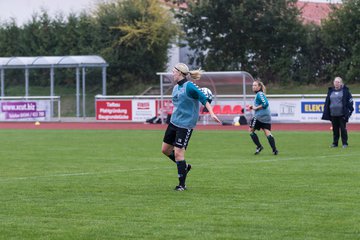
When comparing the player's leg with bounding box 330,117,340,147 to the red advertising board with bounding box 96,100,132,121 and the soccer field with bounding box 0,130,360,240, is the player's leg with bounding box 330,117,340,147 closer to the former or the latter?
the soccer field with bounding box 0,130,360,240

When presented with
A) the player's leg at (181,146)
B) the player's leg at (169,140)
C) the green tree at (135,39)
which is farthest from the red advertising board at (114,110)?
the player's leg at (181,146)

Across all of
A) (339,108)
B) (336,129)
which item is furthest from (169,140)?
(336,129)

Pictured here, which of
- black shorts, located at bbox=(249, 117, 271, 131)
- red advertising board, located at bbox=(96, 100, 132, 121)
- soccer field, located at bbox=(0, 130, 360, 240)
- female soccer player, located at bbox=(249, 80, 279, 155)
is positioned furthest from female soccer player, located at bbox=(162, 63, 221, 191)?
red advertising board, located at bbox=(96, 100, 132, 121)

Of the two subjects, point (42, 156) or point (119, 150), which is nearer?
point (42, 156)

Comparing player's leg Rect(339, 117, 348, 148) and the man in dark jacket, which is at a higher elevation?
the man in dark jacket

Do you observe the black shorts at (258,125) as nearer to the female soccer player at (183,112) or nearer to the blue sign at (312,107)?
the female soccer player at (183,112)

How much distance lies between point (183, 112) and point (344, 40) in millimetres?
38290

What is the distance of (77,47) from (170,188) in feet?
145

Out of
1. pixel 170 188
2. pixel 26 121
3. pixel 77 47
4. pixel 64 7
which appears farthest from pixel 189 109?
pixel 64 7

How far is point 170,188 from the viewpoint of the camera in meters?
13.5

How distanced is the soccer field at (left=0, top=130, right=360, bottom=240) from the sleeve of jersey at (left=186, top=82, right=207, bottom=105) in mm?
1349

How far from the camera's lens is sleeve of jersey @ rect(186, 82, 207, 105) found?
43.6 feet

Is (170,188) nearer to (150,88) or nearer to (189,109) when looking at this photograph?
(189,109)

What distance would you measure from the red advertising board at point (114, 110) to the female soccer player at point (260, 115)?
21594 mm
